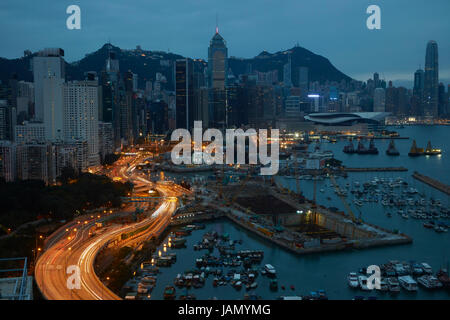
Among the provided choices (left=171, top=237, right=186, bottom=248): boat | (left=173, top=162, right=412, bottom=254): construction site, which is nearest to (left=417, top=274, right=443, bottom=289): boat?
(left=173, top=162, right=412, bottom=254): construction site

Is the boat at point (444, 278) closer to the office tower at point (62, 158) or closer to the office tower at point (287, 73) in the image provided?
the office tower at point (62, 158)

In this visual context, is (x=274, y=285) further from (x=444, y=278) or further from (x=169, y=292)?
(x=444, y=278)

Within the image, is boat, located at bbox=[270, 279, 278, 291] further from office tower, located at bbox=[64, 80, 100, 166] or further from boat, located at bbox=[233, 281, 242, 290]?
office tower, located at bbox=[64, 80, 100, 166]

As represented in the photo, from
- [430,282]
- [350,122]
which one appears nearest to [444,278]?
[430,282]

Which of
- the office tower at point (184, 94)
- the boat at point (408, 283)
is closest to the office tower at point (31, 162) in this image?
the boat at point (408, 283)

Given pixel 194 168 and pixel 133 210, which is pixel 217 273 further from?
pixel 194 168

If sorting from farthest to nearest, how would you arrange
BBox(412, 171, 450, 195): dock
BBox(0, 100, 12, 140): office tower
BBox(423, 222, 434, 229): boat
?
BBox(0, 100, 12, 140): office tower < BBox(412, 171, 450, 195): dock < BBox(423, 222, 434, 229): boat

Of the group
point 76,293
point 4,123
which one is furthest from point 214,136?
point 76,293
